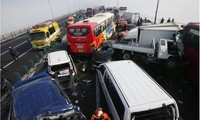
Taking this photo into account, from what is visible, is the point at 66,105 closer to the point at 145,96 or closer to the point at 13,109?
the point at 13,109

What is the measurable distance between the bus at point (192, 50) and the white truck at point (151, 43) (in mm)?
978

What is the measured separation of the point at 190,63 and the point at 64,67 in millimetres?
7230

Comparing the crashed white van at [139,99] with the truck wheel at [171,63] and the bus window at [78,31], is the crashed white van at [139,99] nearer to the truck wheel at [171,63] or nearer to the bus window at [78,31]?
the truck wheel at [171,63]

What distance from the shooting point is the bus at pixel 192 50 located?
8.37 m

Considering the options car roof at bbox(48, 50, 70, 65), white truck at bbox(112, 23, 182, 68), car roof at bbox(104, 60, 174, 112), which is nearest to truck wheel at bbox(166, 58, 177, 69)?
white truck at bbox(112, 23, 182, 68)

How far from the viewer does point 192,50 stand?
28.9 feet

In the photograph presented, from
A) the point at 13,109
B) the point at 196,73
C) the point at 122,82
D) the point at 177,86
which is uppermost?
the point at 122,82

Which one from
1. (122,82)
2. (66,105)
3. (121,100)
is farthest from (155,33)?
(66,105)

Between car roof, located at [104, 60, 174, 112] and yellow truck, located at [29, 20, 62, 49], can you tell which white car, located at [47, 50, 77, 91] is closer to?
car roof, located at [104, 60, 174, 112]

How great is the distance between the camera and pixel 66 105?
17.6 ft

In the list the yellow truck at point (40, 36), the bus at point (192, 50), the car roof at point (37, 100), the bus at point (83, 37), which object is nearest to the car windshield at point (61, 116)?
the car roof at point (37, 100)

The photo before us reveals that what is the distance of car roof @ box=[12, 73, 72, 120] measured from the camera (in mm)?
5355

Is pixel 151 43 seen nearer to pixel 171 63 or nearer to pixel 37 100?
pixel 171 63

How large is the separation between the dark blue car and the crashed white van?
1.47 meters
